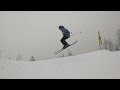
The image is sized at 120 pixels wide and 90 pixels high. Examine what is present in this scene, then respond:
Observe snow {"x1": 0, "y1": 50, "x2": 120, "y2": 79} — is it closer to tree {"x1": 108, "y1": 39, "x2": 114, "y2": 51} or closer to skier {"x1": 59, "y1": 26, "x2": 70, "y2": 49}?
tree {"x1": 108, "y1": 39, "x2": 114, "y2": 51}

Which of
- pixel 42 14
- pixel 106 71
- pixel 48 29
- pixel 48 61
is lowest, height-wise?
pixel 106 71

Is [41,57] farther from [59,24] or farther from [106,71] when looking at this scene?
[106,71]

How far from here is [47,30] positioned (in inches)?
168

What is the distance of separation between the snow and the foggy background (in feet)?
0.53

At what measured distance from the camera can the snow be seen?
392 cm

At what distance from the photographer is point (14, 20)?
165 inches

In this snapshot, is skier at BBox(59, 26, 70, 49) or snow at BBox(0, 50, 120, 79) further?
skier at BBox(59, 26, 70, 49)

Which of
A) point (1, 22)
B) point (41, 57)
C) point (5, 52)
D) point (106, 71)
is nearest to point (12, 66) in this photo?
point (5, 52)

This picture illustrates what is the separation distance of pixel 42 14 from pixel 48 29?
0.35 m

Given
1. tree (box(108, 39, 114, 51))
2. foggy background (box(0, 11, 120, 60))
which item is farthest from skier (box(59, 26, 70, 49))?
tree (box(108, 39, 114, 51))

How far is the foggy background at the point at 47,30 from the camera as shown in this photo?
4160 mm

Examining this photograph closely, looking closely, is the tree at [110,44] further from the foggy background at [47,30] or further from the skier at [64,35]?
the skier at [64,35]

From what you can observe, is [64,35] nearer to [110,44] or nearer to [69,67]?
[69,67]

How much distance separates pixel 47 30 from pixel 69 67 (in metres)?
0.95
